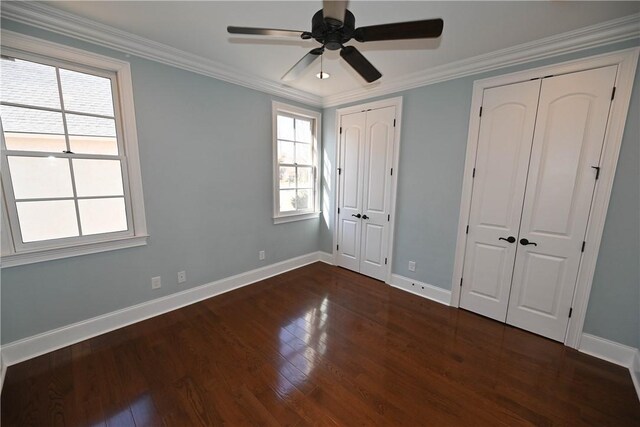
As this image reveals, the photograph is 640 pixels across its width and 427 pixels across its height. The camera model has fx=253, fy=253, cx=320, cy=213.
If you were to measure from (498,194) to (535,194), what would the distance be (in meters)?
0.28

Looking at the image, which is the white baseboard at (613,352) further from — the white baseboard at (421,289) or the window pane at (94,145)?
the window pane at (94,145)

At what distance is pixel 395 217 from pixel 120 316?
3.11 m

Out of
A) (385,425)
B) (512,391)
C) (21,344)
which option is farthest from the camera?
(21,344)

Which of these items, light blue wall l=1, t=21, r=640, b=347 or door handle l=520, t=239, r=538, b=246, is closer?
light blue wall l=1, t=21, r=640, b=347

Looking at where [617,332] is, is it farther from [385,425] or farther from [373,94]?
[373,94]

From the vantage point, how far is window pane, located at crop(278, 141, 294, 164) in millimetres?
3545

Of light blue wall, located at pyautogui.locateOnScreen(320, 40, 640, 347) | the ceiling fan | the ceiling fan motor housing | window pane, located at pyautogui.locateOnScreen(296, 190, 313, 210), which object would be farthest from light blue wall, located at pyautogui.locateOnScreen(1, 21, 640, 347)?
the ceiling fan motor housing

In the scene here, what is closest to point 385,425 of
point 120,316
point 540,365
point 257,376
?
point 257,376

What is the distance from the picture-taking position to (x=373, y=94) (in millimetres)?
3285

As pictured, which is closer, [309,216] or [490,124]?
[490,124]

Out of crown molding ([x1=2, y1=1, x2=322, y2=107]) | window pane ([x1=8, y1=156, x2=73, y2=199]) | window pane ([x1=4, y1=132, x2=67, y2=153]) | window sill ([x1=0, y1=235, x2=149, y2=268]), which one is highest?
crown molding ([x1=2, y1=1, x2=322, y2=107])

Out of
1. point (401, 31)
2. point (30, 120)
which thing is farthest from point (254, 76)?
point (401, 31)

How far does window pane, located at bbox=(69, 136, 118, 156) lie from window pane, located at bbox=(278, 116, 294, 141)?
186cm

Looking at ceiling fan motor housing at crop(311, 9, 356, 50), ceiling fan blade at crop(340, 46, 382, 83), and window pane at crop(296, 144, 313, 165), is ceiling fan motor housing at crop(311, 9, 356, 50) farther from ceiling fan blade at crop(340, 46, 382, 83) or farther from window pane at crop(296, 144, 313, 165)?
window pane at crop(296, 144, 313, 165)
